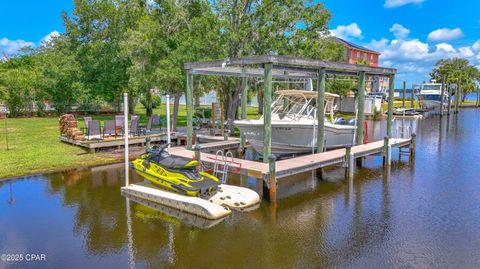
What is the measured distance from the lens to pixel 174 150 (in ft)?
44.5

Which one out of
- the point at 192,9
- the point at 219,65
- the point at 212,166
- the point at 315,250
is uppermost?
the point at 192,9

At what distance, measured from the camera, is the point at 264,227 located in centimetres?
832

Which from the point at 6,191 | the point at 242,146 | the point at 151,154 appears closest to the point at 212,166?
the point at 151,154

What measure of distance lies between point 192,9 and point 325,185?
13.4 metres

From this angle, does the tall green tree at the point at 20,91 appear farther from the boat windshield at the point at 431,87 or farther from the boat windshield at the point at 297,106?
the boat windshield at the point at 431,87

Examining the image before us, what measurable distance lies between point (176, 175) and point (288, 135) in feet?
20.8

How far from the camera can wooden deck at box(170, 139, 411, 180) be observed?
10.4 metres

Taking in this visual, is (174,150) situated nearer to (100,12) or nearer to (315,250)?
(315,250)

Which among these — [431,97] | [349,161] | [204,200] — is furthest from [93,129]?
[431,97]

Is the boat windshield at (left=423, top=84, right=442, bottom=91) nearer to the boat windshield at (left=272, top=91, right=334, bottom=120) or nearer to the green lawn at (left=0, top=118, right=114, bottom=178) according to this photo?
the boat windshield at (left=272, top=91, right=334, bottom=120)

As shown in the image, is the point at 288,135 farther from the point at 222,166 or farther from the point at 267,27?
the point at 267,27

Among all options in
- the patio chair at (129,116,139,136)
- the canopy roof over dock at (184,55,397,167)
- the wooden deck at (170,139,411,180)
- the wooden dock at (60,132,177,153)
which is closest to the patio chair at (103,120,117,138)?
the wooden dock at (60,132,177,153)

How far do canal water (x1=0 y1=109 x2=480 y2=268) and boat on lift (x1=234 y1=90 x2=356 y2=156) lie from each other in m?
2.56

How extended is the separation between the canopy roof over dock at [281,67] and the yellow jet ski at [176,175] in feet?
11.8
